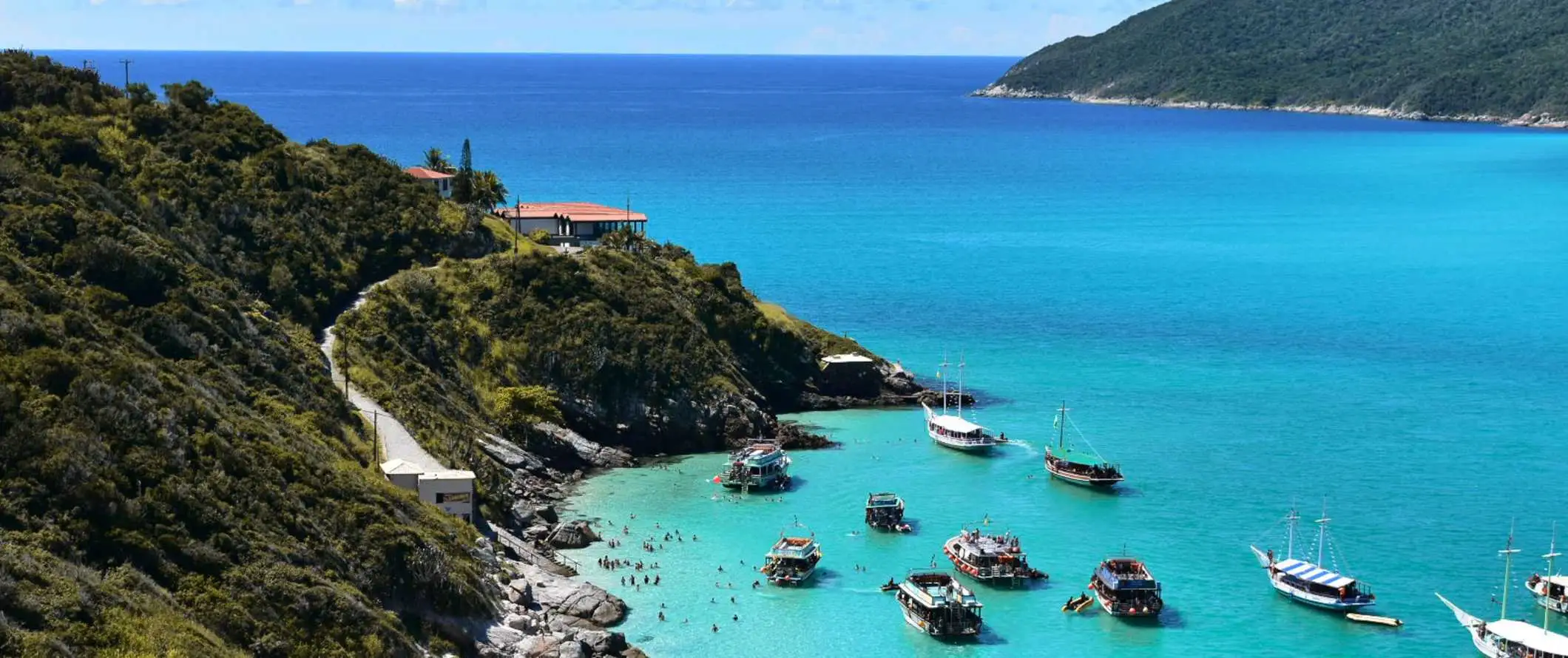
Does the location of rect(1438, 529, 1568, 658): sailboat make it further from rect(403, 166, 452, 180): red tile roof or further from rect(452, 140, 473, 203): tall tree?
rect(403, 166, 452, 180): red tile roof

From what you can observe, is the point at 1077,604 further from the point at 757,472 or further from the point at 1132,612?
the point at 757,472

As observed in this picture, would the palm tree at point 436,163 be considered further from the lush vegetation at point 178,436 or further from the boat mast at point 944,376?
the boat mast at point 944,376

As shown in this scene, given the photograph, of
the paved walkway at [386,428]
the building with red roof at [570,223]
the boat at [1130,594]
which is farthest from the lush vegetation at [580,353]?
the boat at [1130,594]

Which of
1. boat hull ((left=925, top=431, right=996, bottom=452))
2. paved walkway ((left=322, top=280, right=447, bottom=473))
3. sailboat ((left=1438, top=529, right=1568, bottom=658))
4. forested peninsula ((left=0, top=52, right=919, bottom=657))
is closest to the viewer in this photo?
forested peninsula ((left=0, top=52, right=919, bottom=657))

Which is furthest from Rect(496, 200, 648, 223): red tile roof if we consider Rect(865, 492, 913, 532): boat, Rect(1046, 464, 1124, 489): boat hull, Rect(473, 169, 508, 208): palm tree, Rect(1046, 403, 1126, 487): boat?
Rect(865, 492, 913, 532): boat

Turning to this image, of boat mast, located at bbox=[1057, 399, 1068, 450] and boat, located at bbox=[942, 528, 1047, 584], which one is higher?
boat mast, located at bbox=[1057, 399, 1068, 450]

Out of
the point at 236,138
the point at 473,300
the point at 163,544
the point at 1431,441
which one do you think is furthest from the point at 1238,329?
the point at 163,544
